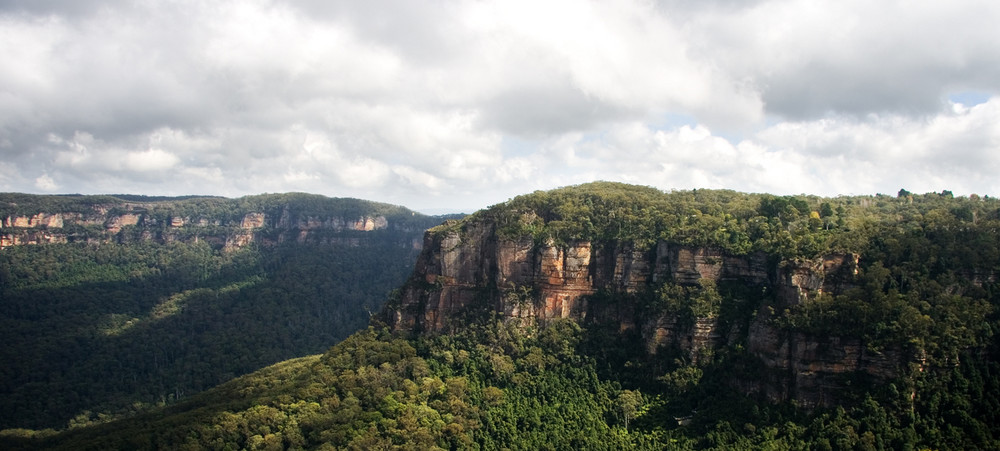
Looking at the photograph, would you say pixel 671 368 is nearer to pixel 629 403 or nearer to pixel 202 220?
pixel 629 403

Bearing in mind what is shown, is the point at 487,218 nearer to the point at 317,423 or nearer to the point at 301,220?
the point at 317,423

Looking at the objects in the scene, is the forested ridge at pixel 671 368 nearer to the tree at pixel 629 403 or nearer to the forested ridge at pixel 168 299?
the tree at pixel 629 403

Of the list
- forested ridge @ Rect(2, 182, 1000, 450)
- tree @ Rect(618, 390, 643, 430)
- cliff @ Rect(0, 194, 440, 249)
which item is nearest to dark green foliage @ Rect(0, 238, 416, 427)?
cliff @ Rect(0, 194, 440, 249)

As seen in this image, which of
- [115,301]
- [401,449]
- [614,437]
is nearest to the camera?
[401,449]

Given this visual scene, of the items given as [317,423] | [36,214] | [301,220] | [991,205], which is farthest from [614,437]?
[36,214]

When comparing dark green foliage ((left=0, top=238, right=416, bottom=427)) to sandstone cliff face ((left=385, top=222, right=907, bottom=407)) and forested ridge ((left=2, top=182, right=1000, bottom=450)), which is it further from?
sandstone cliff face ((left=385, top=222, right=907, bottom=407))

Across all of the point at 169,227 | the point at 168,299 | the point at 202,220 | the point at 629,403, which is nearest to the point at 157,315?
the point at 168,299

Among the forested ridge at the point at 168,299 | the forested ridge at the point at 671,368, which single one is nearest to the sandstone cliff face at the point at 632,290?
the forested ridge at the point at 671,368
